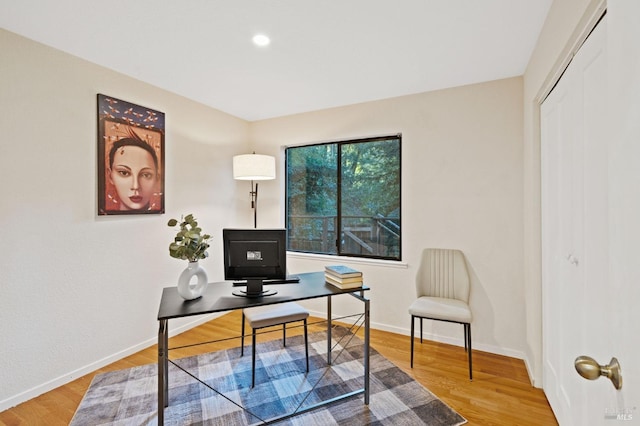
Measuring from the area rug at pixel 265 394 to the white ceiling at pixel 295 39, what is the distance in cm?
247

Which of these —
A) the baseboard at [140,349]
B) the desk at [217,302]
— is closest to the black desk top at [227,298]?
the desk at [217,302]

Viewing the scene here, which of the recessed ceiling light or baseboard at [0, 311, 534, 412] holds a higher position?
the recessed ceiling light

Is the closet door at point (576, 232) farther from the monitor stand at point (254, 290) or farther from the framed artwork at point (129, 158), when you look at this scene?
the framed artwork at point (129, 158)

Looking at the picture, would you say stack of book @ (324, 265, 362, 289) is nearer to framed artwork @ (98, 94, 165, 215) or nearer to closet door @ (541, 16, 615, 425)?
closet door @ (541, 16, 615, 425)

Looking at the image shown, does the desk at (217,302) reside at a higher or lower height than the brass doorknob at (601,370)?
lower

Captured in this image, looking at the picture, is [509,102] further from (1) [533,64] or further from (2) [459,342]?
(2) [459,342]

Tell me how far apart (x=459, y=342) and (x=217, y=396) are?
2.25m

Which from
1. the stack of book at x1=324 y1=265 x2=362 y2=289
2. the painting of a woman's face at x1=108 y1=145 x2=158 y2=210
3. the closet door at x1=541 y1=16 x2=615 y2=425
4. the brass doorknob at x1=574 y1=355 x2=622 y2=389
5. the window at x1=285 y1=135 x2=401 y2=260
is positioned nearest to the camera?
the brass doorknob at x1=574 y1=355 x2=622 y2=389

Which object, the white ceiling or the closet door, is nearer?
the closet door

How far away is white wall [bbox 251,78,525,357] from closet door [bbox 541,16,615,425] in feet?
2.04

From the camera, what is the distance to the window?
357 centimetres

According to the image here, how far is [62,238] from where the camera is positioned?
7.96 ft

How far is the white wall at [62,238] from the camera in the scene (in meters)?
2.15

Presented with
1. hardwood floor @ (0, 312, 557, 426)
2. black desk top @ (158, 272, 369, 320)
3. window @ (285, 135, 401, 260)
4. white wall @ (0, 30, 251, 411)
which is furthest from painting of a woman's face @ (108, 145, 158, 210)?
window @ (285, 135, 401, 260)
